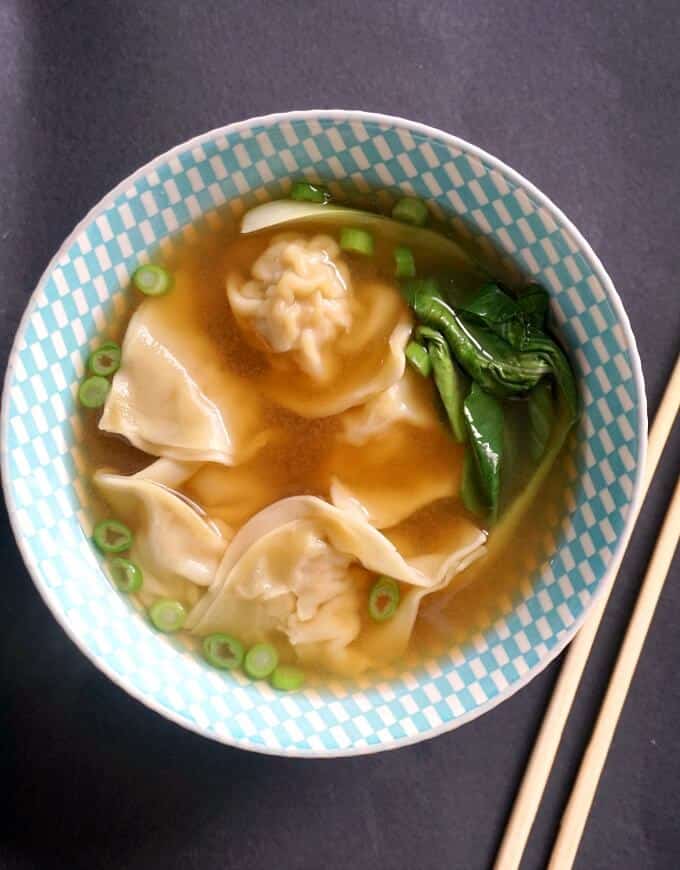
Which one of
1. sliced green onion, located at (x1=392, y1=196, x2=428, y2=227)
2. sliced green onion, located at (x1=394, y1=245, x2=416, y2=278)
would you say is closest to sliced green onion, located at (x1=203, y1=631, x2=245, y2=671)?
sliced green onion, located at (x1=394, y1=245, x2=416, y2=278)

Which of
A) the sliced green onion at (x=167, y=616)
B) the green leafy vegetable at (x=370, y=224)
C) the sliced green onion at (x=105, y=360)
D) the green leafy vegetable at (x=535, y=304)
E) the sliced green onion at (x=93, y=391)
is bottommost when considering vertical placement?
the sliced green onion at (x=167, y=616)

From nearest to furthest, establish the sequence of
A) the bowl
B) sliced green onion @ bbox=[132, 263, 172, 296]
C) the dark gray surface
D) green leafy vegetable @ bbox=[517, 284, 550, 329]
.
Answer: the bowl
green leafy vegetable @ bbox=[517, 284, 550, 329]
sliced green onion @ bbox=[132, 263, 172, 296]
the dark gray surface

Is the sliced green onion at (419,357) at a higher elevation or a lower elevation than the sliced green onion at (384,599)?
higher

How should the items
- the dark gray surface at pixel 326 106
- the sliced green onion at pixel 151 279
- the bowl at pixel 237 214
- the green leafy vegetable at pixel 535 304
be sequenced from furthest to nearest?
the dark gray surface at pixel 326 106, the sliced green onion at pixel 151 279, the green leafy vegetable at pixel 535 304, the bowl at pixel 237 214

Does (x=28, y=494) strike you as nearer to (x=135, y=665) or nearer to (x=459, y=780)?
(x=135, y=665)

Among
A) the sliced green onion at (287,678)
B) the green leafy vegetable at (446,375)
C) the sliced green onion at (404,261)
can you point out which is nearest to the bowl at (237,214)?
the sliced green onion at (287,678)

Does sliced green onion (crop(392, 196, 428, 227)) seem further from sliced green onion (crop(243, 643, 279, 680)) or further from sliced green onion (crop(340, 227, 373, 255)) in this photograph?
sliced green onion (crop(243, 643, 279, 680))

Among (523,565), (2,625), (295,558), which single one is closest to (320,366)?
(295,558)

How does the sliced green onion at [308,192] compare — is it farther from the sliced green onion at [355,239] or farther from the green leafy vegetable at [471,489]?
the green leafy vegetable at [471,489]
